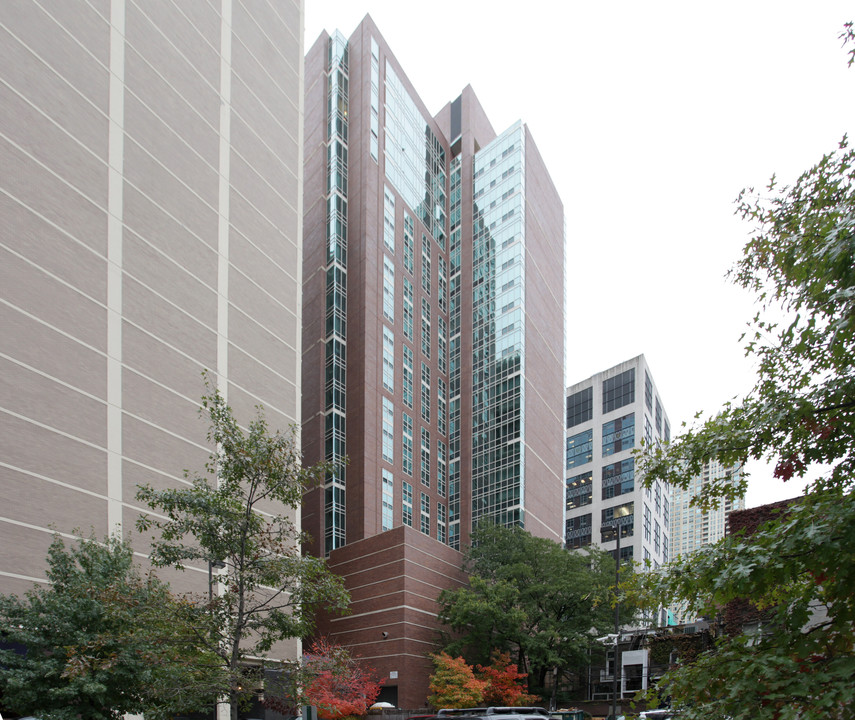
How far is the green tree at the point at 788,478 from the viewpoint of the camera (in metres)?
6.00

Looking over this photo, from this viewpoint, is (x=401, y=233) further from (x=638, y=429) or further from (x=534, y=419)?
(x=638, y=429)

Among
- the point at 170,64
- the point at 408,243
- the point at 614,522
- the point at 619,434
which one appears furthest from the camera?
the point at 619,434

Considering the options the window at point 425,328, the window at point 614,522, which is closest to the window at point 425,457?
the window at point 425,328

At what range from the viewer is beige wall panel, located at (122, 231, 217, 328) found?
38.6 meters

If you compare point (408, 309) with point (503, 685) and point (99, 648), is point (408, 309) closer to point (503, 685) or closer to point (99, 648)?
point (503, 685)

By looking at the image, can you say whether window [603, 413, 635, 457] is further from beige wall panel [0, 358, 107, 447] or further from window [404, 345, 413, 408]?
beige wall panel [0, 358, 107, 447]

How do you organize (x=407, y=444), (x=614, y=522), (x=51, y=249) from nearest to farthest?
1. (x=51, y=249)
2. (x=407, y=444)
3. (x=614, y=522)

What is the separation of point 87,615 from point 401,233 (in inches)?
2504

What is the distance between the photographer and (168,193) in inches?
1650

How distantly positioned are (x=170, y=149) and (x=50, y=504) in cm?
2305

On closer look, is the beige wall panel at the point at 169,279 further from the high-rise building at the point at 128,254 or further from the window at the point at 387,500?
the window at the point at 387,500

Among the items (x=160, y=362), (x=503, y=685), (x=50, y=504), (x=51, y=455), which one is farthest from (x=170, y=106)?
(x=503, y=685)

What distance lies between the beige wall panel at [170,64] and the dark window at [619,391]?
67730 millimetres

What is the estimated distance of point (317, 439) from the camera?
67562 millimetres
